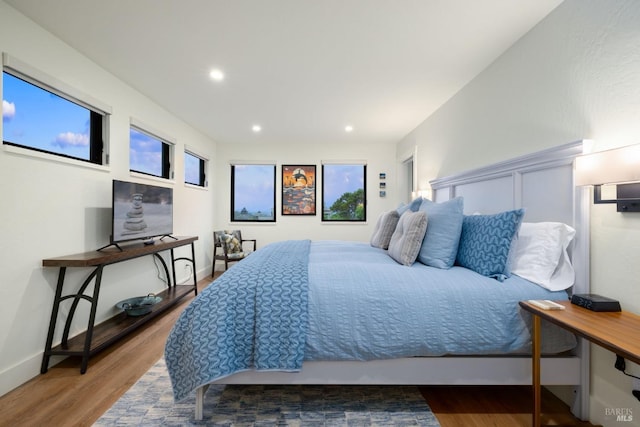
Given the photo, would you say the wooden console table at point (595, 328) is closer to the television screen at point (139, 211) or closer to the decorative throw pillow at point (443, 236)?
the decorative throw pillow at point (443, 236)

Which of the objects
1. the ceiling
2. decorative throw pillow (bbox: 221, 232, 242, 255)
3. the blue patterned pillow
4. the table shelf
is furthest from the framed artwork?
the blue patterned pillow

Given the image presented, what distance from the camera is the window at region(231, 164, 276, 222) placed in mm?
5434

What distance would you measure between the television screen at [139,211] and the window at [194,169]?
1257 mm

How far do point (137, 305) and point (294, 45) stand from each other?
108 inches

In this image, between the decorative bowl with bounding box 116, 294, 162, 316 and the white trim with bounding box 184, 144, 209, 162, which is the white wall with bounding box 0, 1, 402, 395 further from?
the white trim with bounding box 184, 144, 209, 162

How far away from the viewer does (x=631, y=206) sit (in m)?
1.29

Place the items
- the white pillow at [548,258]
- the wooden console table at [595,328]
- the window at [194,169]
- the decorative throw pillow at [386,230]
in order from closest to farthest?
the wooden console table at [595,328], the white pillow at [548,258], the decorative throw pillow at [386,230], the window at [194,169]

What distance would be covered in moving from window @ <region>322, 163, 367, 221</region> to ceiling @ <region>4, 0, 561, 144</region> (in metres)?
2.02

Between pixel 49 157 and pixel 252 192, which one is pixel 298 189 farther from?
A: pixel 49 157

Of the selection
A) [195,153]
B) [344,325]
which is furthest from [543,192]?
[195,153]

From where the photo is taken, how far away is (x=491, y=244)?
5.54ft

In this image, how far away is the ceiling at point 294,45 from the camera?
1746mm

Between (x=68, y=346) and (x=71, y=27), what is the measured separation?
2.32 meters

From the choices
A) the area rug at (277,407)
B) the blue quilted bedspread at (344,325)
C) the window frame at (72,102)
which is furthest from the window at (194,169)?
the blue quilted bedspread at (344,325)
